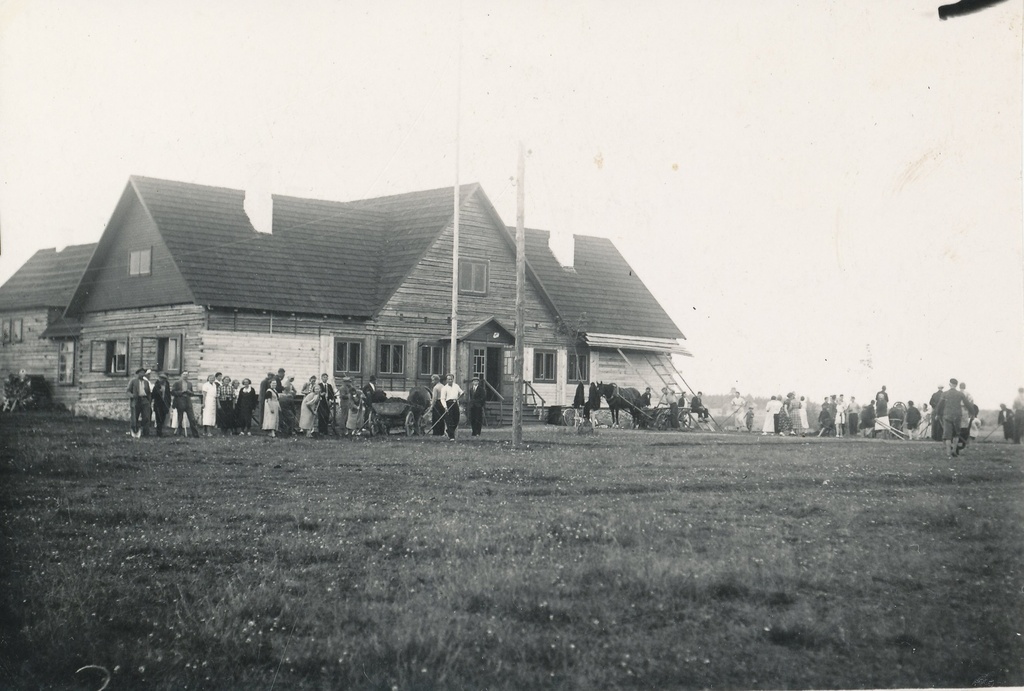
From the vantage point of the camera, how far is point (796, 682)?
8.83 meters

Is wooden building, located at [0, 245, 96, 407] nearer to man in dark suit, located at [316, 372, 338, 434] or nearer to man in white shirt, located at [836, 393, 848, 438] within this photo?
man in dark suit, located at [316, 372, 338, 434]

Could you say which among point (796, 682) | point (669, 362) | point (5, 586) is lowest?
point (796, 682)

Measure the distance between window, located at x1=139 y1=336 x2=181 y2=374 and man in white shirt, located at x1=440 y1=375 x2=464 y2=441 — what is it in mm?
8074

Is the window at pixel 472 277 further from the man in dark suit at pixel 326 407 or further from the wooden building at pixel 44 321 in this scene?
the wooden building at pixel 44 321

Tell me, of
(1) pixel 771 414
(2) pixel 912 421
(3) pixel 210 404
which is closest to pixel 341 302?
(3) pixel 210 404

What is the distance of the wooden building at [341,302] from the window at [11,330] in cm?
943

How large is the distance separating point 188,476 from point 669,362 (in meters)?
28.1

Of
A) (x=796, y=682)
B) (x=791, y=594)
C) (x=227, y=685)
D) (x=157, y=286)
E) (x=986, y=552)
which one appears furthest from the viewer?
(x=157, y=286)

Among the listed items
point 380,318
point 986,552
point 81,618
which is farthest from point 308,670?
point 380,318

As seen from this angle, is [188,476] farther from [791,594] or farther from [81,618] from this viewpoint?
[791,594]

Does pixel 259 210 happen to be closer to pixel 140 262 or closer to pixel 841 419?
pixel 140 262

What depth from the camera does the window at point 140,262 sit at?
2861 centimetres

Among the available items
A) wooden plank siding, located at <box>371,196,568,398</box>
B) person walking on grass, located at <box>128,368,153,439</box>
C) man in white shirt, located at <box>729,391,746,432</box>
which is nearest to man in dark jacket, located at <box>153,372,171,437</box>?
person walking on grass, located at <box>128,368,153,439</box>

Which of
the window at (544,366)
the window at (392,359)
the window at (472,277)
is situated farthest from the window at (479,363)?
the window at (392,359)
